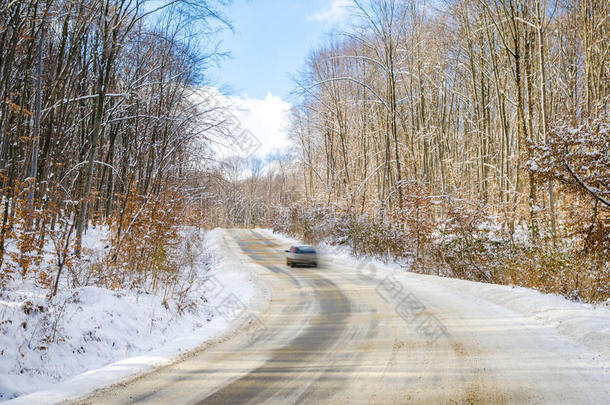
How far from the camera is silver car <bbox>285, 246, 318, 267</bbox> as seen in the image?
1858 centimetres

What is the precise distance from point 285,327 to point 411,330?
2.38 meters

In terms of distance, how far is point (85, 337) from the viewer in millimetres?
5652

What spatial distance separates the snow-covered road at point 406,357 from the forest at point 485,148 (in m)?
2.69

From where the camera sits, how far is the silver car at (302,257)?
18578 millimetres

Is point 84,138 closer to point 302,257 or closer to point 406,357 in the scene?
A: point 302,257

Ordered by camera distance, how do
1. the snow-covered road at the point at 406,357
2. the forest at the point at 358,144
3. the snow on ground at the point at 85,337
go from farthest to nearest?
the forest at the point at 358,144
the snow on ground at the point at 85,337
the snow-covered road at the point at 406,357

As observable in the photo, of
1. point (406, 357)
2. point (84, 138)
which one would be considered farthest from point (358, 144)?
point (406, 357)

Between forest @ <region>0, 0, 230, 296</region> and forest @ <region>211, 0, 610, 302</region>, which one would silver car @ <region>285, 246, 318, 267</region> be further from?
forest @ <region>0, 0, 230, 296</region>

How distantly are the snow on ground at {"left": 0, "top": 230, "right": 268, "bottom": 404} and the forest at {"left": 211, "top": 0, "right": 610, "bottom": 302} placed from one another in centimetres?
833

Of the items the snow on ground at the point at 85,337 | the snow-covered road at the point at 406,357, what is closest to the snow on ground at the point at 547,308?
the snow-covered road at the point at 406,357

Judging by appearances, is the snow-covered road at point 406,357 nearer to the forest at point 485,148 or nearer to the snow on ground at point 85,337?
the snow on ground at point 85,337

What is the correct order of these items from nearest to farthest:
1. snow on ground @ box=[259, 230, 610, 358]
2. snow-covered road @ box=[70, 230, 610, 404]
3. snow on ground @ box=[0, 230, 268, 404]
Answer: snow-covered road @ box=[70, 230, 610, 404], snow on ground @ box=[0, 230, 268, 404], snow on ground @ box=[259, 230, 610, 358]

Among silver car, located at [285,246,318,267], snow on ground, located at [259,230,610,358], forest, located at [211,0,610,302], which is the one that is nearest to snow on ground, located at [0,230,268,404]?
snow on ground, located at [259,230,610,358]

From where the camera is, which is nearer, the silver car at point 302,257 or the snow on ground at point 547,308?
the snow on ground at point 547,308
